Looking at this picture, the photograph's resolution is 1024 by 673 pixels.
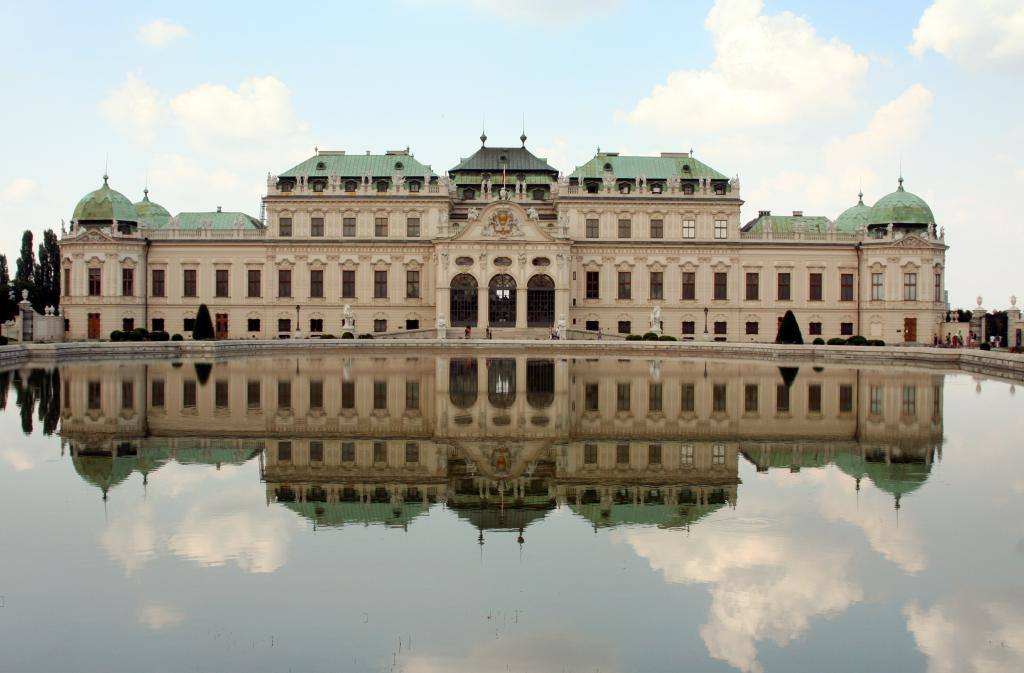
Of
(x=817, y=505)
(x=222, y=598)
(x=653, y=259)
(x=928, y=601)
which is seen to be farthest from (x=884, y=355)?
(x=222, y=598)

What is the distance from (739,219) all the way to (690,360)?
30033 millimetres

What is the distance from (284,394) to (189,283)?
5267 cm

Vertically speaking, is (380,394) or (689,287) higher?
(689,287)

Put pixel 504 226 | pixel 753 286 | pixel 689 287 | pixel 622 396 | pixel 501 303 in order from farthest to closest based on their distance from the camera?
pixel 753 286, pixel 689 287, pixel 501 303, pixel 504 226, pixel 622 396

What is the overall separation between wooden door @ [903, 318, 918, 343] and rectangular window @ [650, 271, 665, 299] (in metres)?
19.3

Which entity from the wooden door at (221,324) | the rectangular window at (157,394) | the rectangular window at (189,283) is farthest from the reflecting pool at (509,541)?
the rectangular window at (189,283)

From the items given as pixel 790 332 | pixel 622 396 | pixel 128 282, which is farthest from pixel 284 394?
pixel 128 282

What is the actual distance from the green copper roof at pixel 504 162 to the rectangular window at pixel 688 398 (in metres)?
50.6

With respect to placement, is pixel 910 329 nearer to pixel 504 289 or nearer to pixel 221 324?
pixel 504 289

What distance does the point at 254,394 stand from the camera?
2966 centimetres

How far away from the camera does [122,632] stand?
30.4ft

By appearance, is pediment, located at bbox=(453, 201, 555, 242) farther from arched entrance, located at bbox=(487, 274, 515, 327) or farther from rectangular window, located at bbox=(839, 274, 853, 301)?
rectangular window, located at bbox=(839, 274, 853, 301)

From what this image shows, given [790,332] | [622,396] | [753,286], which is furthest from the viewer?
[753,286]

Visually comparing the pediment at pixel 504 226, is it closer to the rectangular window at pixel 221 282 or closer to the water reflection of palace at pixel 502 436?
the rectangular window at pixel 221 282
